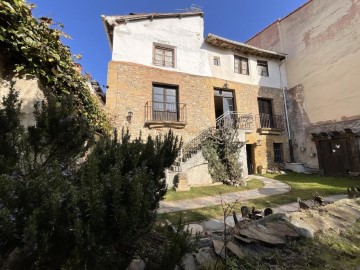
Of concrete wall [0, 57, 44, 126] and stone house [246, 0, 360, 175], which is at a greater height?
stone house [246, 0, 360, 175]

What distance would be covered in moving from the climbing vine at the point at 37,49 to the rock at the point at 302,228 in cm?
408

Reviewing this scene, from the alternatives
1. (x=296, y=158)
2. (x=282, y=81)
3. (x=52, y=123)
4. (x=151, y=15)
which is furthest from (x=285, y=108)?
(x=52, y=123)

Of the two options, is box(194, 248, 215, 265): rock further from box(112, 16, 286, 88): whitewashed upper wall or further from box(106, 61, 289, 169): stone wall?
box(112, 16, 286, 88): whitewashed upper wall

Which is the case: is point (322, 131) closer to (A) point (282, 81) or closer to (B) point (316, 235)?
(A) point (282, 81)

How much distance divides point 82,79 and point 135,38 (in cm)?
733

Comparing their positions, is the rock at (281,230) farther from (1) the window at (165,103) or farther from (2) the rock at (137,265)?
(1) the window at (165,103)

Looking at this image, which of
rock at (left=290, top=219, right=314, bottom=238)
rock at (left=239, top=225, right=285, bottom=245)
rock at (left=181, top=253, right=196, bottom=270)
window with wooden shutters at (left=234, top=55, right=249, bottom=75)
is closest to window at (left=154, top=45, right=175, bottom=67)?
window with wooden shutters at (left=234, top=55, right=249, bottom=75)

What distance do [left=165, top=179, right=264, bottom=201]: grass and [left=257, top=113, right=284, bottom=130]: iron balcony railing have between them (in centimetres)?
539

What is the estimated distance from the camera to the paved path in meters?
6.32

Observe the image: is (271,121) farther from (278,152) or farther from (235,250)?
(235,250)

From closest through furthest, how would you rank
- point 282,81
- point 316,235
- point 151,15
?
1. point 316,235
2. point 151,15
3. point 282,81

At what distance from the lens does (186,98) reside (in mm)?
12445

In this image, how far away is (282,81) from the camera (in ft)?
52.0

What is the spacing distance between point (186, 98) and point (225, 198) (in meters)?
6.45
